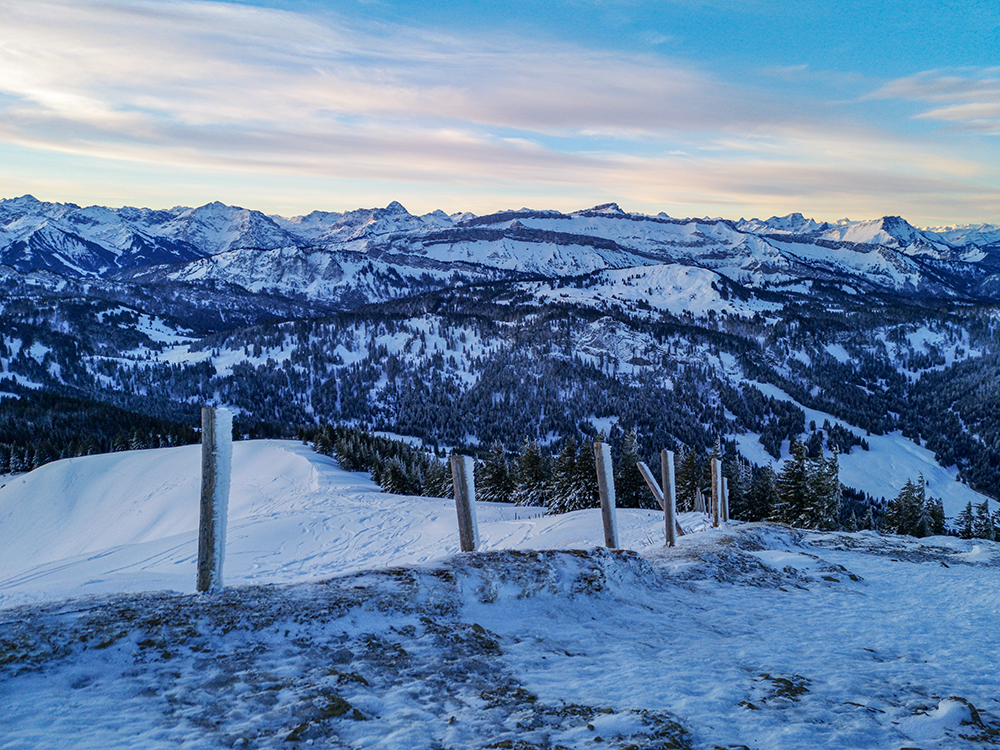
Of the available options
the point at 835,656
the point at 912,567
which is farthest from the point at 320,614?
the point at 912,567

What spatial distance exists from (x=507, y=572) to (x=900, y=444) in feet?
623

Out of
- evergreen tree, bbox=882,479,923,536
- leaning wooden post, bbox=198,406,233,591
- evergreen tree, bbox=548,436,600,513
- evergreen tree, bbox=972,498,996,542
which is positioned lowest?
evergreen tree, bbox=972,498,996,542

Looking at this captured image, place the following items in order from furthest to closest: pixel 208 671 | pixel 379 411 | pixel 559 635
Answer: pixel 379 411 → pixel 559 635 → pixel 208 671

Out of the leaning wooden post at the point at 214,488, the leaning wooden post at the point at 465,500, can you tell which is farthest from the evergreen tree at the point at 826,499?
the leaning wooden post at the point at 214,488

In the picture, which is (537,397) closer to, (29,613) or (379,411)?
(379,411)

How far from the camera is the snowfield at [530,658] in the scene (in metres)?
4.80

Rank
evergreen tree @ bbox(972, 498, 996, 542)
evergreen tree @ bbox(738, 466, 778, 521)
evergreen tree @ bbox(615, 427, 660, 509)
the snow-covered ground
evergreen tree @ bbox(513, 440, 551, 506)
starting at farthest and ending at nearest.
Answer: the snow-covered ground < evergreen tree @ bbox(513, 440, 551, 506) < evergreen tree @ bbox(615, 427, 660, 509) < evergreen tree @ bbox(738, 466, 778, 521) < evergreen tree @ bbox(972, 498, 996, 542)

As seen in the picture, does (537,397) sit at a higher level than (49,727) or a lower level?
lower

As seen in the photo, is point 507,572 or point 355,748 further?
point 507,572

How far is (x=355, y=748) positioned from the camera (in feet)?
14.7

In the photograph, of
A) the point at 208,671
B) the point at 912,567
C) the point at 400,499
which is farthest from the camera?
the point at 400,499

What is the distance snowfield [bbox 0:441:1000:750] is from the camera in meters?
4.80

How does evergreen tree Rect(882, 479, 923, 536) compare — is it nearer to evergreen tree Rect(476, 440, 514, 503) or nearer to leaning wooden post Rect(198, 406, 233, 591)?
evergreen tree Rect(476, 440, 514, 503)

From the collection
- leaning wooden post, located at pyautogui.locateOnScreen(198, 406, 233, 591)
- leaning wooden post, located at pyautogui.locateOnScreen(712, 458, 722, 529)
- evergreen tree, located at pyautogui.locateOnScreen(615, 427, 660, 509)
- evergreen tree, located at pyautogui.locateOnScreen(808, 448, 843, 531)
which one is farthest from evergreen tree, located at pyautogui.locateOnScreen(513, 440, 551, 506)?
leaning wooden post, located at pyautogui.locateOnScreen(198, 406, 233, 591)
